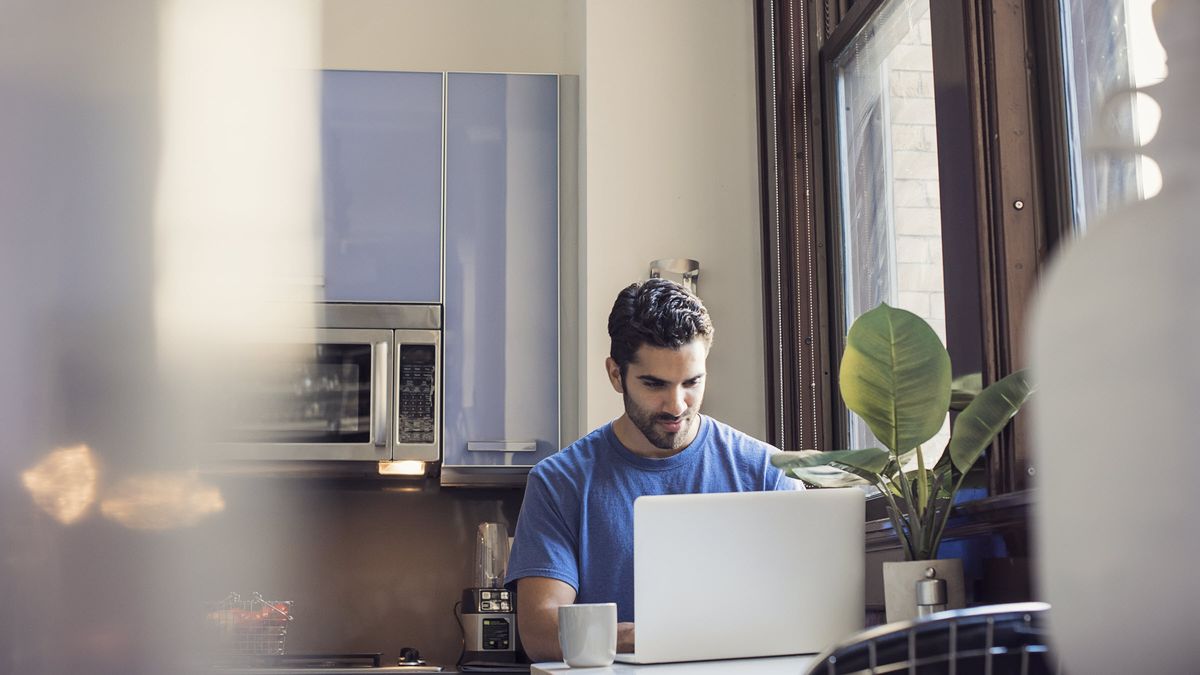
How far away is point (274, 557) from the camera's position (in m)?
2.98

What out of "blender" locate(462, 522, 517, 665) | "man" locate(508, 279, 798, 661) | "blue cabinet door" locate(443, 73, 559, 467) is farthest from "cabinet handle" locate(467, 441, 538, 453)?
"man" locate(508, 279, 798, 661)

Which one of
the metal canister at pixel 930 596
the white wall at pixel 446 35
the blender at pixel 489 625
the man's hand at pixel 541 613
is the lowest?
the blender at pixel 489 625

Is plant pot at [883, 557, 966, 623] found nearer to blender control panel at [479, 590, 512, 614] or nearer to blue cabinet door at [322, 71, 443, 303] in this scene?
blender control panel at [479, 590, 512, 614]

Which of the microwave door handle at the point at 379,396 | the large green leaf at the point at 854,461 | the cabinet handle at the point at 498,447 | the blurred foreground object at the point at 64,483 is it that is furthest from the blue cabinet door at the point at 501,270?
the blurred foreground object at the point at 64,483

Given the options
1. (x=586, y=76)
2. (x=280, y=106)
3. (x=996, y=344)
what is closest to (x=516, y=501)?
(x=586, y=76)

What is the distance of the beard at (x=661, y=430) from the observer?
5.98 ft

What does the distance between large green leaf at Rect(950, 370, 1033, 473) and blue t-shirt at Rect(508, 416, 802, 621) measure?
57cm

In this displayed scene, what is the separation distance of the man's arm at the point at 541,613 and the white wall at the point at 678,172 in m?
0.85

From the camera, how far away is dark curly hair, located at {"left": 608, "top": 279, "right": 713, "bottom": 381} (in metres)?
1.85

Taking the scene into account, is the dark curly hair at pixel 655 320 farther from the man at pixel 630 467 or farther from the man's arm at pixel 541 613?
the man's arm at pixel 541 613

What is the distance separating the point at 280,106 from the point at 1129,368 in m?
0.52

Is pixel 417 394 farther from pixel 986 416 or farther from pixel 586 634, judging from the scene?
pixel 986 416

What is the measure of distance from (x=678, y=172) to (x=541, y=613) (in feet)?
4.17

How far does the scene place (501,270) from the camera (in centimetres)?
279
